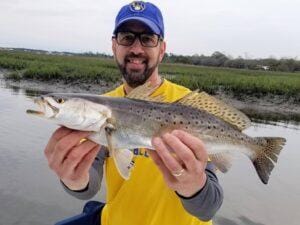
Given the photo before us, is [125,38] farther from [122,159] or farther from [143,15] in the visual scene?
[122,159]

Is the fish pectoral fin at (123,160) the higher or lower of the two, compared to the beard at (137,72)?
lower

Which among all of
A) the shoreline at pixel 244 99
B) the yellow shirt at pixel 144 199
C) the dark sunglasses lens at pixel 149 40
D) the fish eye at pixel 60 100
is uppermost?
the dark sunglasses lens at pixel 149 40

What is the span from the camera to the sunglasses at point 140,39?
4.50m

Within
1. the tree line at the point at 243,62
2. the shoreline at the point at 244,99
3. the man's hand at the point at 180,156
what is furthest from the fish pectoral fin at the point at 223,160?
the tree line at the point at 243,62

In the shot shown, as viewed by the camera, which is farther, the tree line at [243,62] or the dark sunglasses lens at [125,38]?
the tree line at [243,62]

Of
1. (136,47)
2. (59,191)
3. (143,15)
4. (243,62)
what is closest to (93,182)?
(136,47)

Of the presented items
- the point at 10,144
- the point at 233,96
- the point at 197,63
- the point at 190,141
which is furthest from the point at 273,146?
the point at 197,63

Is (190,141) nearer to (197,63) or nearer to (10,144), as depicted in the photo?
(10,144)

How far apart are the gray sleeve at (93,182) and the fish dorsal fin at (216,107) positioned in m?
1.13

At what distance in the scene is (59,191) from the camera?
8.65 m

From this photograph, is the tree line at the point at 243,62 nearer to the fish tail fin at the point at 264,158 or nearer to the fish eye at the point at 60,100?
the fish tail fin at the point at 264,158

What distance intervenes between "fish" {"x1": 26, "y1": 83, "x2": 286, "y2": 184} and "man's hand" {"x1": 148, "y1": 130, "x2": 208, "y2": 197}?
0.49ft

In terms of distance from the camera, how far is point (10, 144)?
456 inches

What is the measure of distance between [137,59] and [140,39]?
0.22 m
